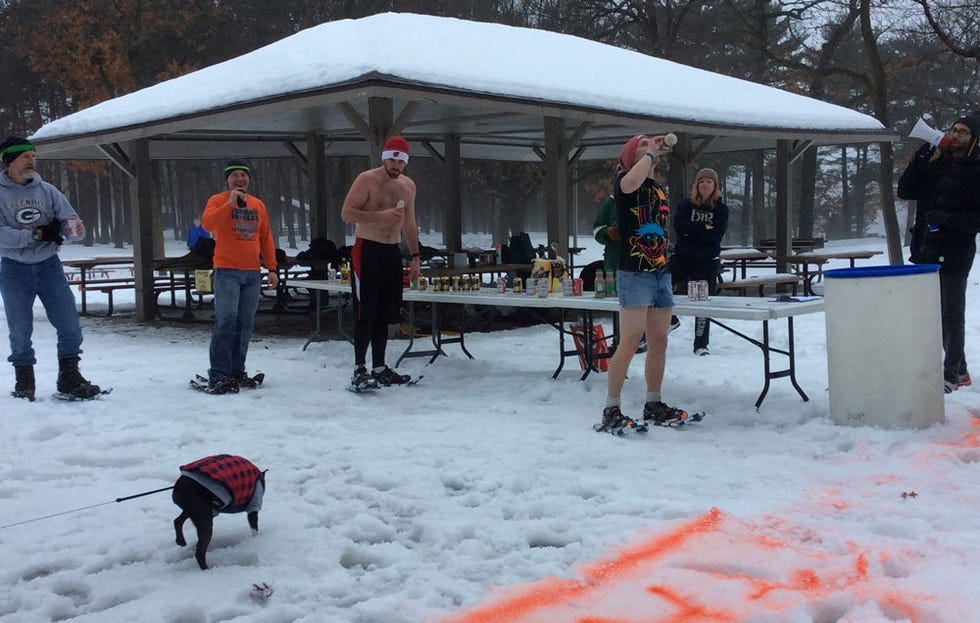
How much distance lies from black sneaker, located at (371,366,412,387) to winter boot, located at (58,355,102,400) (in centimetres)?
205

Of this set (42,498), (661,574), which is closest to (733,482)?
(661,574)

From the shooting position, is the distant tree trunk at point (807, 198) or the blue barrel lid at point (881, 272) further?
the distant tree trunk at point (807, 198)

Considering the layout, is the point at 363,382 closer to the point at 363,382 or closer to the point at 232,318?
the point at 363,382

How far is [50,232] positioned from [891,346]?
217 inches

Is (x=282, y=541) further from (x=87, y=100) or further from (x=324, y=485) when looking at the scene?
(x=87, y=100)

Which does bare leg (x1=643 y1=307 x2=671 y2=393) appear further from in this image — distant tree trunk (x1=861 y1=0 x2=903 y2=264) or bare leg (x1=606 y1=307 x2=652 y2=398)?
distant tree trunk (x1=861 y1=0 x2=903 y2=264)

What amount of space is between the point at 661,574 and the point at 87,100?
25276 mm

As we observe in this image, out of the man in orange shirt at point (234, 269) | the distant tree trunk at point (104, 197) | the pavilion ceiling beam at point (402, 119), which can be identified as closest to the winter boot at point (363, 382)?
the man in orange shirt at point (234, 269)

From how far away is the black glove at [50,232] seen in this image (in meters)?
6.27

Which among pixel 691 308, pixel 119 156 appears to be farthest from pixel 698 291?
pixel 119 156

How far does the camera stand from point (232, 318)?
6855 millimetres

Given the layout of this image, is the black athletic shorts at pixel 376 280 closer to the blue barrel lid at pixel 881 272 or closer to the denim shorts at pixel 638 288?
the denim shorts at pixel 638 288

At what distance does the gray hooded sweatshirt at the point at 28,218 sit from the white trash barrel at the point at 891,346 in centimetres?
497

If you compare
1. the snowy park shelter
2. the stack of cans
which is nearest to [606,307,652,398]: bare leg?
the stack of cans
